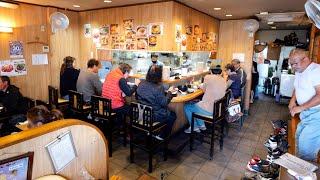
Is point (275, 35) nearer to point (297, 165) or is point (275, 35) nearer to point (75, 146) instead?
point (297, 165)

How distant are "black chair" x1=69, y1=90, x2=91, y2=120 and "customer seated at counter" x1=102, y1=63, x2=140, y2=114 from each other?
0.37 m

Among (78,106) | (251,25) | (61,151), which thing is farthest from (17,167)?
(251,25)

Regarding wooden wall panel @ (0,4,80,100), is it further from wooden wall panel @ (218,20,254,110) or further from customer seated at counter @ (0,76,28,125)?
wooden wall panel @ (218,20,254,110)

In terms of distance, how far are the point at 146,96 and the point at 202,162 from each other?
130 centimetres

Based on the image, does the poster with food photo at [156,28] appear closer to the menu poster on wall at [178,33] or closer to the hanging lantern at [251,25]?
the menu poster on wall at [178,33]

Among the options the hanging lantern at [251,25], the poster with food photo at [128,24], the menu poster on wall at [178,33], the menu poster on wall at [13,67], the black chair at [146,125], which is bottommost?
the black chair at [146,125]

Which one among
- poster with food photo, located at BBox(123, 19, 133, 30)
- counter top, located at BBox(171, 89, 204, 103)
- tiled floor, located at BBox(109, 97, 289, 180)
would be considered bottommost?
tiled floor, located at BBox(109, 97, 289, 180)

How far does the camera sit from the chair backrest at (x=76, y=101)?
3.51 metres

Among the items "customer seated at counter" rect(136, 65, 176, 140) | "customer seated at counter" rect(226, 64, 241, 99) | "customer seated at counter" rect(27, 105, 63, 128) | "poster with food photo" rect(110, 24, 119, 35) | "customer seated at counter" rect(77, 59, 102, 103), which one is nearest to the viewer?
"customer seated at counter" rect(27, 105, 63, 128)

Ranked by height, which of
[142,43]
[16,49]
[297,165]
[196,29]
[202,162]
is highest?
[196,29]

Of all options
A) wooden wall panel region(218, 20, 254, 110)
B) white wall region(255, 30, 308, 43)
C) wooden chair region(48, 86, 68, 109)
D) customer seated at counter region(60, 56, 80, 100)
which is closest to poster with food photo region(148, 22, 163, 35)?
customer seated at counter region(60, 56, 80, 100)

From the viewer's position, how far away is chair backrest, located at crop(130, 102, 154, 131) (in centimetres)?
286

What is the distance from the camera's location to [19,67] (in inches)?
172

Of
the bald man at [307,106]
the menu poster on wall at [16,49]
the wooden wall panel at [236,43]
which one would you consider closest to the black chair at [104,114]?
the menu poster on wall at [16,49]
